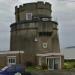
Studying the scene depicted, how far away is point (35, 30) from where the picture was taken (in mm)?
54906

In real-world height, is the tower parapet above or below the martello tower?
above

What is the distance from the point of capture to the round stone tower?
2148 inches

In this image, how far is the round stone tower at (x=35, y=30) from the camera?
179 ft

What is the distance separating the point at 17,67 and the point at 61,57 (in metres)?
28.1

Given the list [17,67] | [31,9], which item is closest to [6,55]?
[31,9]

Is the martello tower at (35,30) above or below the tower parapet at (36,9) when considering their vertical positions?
below

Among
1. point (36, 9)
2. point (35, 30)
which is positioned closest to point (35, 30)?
point (35, 30)

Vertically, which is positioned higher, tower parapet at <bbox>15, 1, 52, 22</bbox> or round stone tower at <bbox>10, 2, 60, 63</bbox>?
tower parapet at <bbox>15, 1, 52, 22</bbox>

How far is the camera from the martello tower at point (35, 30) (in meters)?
54.6

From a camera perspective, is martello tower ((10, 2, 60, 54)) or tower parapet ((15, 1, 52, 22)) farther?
tower parapet ((15, 1, 52, 22))

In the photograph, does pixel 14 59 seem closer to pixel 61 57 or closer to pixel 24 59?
pixel 24 59

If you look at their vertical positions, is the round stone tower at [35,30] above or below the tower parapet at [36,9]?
below

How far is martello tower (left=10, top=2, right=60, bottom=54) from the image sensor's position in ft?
179

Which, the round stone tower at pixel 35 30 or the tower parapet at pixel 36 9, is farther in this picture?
the tower parapet at pixel 36 9
